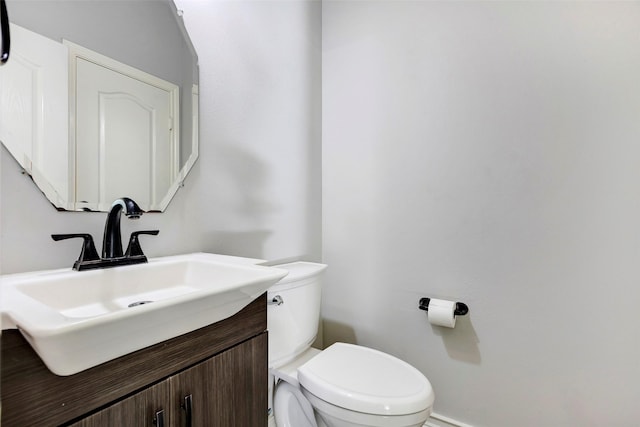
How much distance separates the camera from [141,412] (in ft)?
1.86

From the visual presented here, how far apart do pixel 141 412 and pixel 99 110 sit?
0.82 m

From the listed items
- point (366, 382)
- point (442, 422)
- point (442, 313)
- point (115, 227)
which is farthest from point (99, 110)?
point (442, 422)

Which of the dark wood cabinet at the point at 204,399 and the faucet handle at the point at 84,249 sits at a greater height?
the faucet handle at the point at 84,249

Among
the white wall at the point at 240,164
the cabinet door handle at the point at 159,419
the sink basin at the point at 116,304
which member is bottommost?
the cabinet door handle at the point at 159,419

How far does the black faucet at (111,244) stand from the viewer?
77 centimetres

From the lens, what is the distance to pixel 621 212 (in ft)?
3.68

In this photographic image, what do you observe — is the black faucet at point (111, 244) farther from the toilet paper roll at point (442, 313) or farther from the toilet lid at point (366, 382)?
the toilet paper roll at point (442, 313)

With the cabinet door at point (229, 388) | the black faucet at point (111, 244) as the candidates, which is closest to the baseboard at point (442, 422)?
the cabinet door at point (229, 388)

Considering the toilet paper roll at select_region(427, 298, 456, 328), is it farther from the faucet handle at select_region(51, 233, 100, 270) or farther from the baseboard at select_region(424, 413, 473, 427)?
the faucet handle at select_region(51, 233, 100, 270)

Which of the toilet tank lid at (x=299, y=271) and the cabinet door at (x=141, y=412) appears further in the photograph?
the toilet tank lid at (x=299, y=271)

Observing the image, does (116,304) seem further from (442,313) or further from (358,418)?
(442,313)

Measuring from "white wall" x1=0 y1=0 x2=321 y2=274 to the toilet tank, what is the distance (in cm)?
27

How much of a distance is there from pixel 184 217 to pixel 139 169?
215 mm

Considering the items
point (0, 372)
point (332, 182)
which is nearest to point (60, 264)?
point (0, 372)
